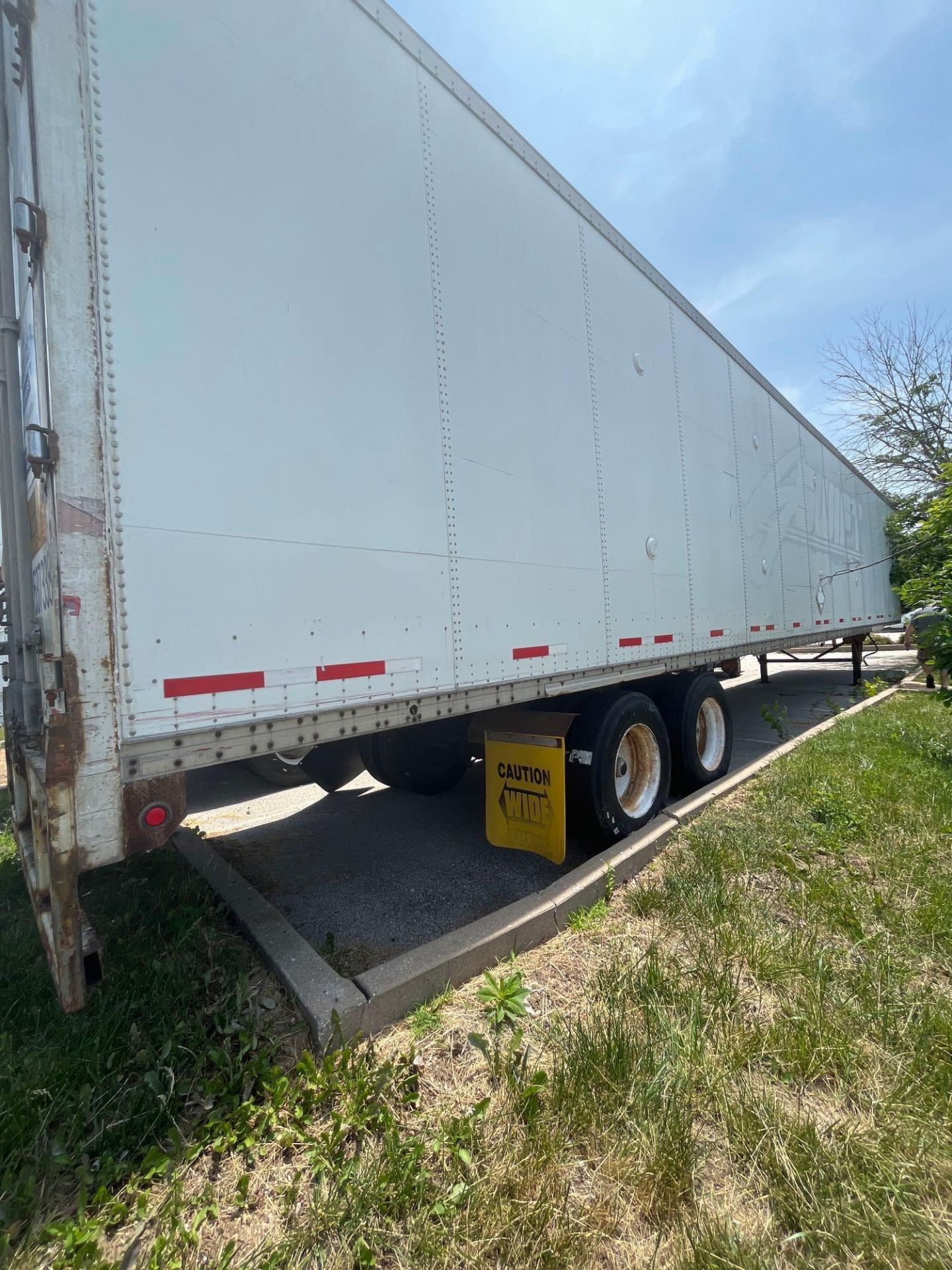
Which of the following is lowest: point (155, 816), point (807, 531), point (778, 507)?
point (155, 816)

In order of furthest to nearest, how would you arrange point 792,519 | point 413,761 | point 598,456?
1. point 792,519
2. point 413,761
3. point 598,456

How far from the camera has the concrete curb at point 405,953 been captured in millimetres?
2428

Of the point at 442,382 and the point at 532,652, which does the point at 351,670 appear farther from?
the point at 442,382

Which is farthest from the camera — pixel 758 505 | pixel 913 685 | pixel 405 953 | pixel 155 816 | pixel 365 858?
pixel 913 685

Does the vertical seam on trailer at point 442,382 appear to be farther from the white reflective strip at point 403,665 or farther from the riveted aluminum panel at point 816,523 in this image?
the riveted aluminum panel at point 816,523

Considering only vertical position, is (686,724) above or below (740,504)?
below

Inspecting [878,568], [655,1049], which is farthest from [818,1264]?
[878,568]

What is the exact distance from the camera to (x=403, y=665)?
8.95ft

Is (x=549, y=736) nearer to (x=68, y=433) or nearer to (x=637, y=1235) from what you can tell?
(x=637, y=1235)

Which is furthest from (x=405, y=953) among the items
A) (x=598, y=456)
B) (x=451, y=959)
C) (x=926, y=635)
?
(x=926, y=635)

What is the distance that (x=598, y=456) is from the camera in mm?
4176

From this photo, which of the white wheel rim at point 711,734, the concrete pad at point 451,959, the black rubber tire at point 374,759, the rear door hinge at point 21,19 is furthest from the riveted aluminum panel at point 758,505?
the rear door hinge at point 21,19

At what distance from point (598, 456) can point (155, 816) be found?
10.8 ft

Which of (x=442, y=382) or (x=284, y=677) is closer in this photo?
(x=284, y=677)
